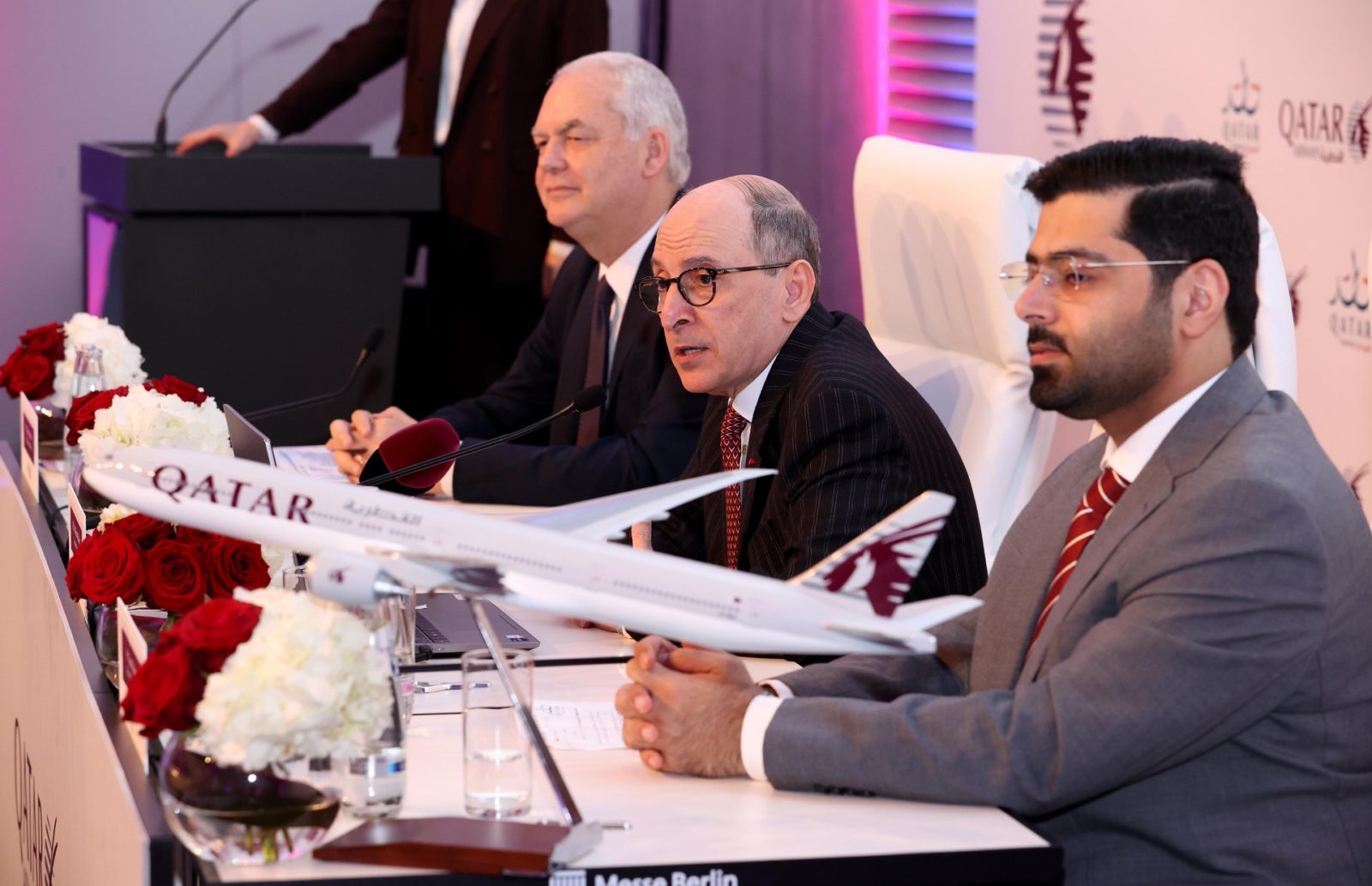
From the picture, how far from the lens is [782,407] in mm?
2381

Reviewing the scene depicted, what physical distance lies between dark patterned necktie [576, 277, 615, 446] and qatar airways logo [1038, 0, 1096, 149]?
131 cm

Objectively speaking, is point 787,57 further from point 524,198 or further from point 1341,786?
point 1341,786

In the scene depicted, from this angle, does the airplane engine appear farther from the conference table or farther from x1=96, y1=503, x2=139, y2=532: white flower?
x1=96, y1=503, x2=139, y2=532: white flower

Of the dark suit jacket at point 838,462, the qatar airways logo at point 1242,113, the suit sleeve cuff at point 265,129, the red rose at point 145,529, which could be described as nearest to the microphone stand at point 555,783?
the red rose at point 145,529

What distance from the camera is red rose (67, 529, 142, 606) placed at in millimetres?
1789

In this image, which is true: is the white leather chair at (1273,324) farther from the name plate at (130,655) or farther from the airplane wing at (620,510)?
the name plate at (130,655)

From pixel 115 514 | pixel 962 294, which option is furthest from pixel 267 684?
pixel 962 294

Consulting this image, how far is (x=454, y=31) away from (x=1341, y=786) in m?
3.92

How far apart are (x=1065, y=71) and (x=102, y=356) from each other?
2340 millimetres

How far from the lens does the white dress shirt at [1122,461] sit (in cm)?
163

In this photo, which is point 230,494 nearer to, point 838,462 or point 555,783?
point 555,783

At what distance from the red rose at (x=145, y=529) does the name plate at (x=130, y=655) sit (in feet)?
0.27

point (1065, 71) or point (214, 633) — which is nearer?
point (214, 633)

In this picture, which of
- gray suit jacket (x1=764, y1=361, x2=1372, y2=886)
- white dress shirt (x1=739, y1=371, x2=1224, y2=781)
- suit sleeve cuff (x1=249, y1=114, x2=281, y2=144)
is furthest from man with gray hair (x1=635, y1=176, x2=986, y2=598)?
suit sleeve cuff (x1=249, y1=114, x2=281, y2=144)
